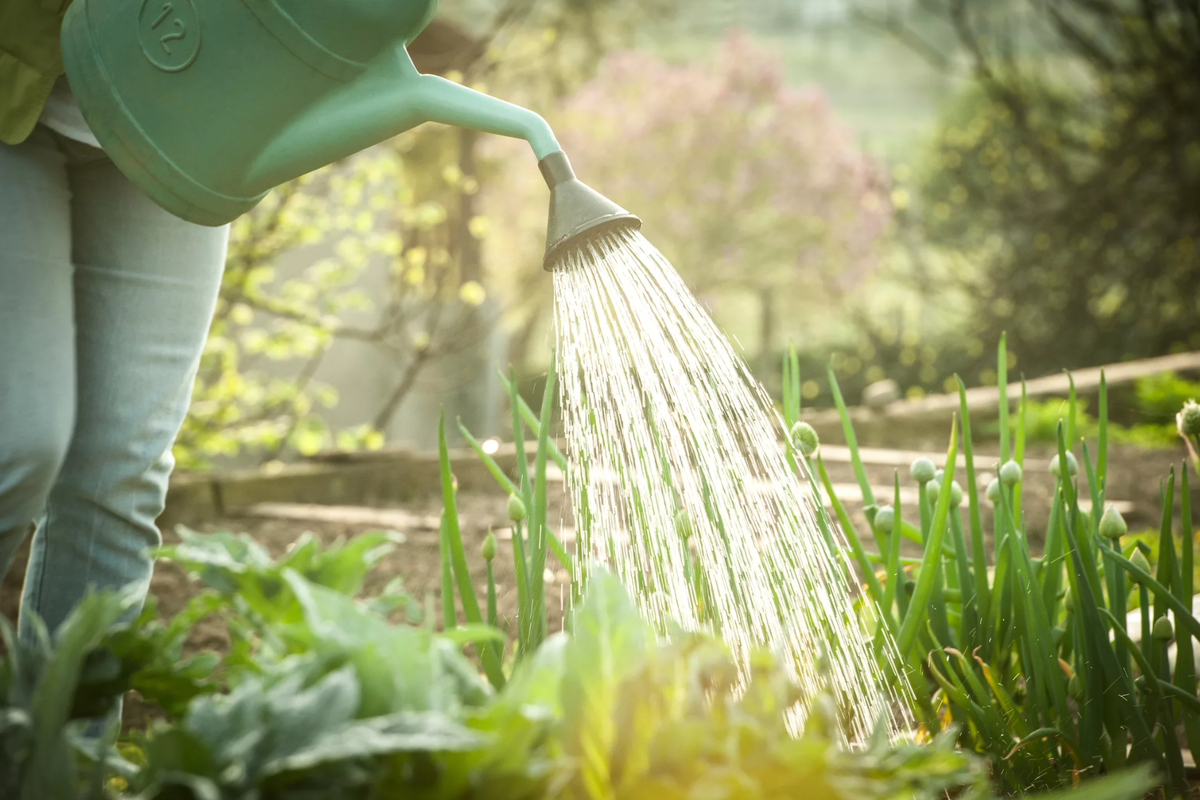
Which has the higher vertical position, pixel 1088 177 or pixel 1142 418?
pixel 1088 177

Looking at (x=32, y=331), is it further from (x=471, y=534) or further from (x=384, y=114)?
(x=471, y=534)

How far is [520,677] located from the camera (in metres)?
0.55

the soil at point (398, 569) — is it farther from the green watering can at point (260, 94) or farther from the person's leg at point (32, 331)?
the green watering can at point (260, 94)

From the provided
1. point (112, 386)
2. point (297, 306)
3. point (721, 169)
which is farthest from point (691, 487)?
point (721, 169)

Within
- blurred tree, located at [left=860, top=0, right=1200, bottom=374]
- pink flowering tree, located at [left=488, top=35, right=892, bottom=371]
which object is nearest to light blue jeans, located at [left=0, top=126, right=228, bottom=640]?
pink flowering tree, located at [left=488, top=35, right=892, bottom=371]

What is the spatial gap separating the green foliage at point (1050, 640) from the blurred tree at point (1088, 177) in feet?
21.9

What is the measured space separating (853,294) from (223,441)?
5.93m

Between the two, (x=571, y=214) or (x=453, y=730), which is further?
(x=571, y=214)

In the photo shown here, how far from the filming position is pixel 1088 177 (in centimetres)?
740

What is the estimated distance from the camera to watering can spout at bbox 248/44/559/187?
40.6 inches

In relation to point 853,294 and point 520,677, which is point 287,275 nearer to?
point 853,294

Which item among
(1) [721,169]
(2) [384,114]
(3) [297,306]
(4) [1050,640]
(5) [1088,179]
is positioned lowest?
(4) [1050,640]

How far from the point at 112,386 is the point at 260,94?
438 millimetres

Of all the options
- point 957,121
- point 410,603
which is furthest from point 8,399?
point 957,121
